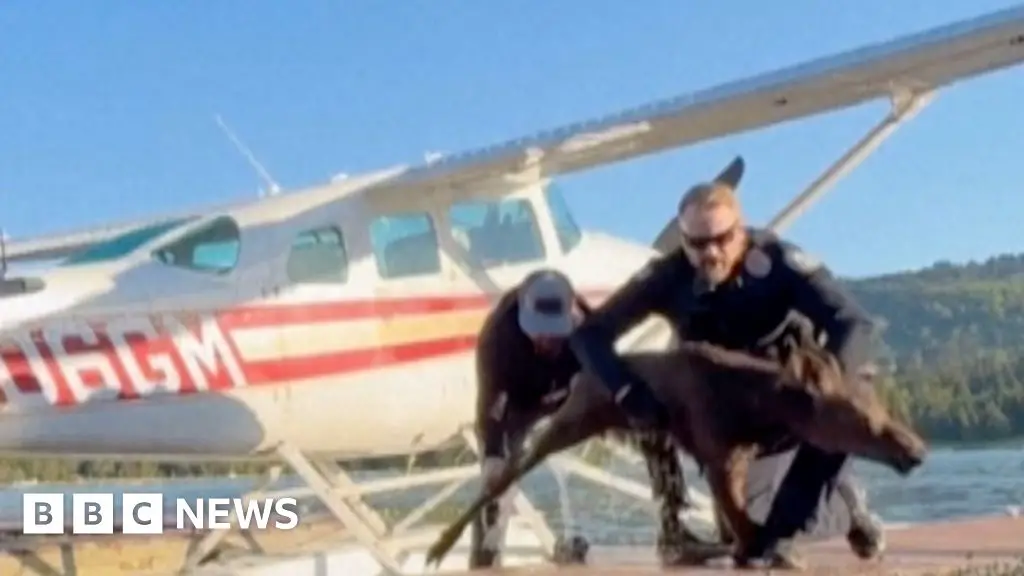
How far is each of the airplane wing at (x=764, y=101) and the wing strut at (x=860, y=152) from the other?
8 cm

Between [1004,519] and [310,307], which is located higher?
[310,307]

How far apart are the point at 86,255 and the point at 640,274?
16.6ft

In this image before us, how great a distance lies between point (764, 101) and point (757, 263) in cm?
489

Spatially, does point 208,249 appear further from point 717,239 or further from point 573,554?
point 717,239

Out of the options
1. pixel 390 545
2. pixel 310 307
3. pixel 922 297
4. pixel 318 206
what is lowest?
pixel 390 545

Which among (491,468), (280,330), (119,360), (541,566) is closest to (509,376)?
(491,468)

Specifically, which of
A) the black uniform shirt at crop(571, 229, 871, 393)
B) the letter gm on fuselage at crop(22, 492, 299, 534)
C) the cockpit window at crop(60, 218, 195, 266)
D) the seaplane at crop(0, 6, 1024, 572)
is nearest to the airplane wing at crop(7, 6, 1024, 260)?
the seaplane at crop(0, 6, 1024, 572)

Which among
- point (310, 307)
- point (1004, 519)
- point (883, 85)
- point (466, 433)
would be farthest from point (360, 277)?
point (1004, 519)

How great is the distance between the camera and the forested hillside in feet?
13.0

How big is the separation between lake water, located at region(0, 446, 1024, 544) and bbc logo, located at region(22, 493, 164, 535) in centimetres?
20

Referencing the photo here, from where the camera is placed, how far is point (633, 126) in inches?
322

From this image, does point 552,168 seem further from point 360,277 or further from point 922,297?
point 922,297

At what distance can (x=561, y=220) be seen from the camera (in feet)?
30.6

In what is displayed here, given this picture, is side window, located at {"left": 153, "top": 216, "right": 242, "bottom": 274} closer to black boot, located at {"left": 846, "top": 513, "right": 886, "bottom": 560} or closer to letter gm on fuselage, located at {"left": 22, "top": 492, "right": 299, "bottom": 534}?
letter gm on fuselage, located at {"left": 22, "top": 492, "right": 299, "bottom": 534}
